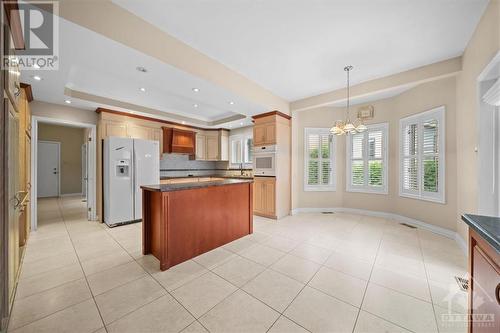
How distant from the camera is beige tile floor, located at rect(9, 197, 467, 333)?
5.02 feet

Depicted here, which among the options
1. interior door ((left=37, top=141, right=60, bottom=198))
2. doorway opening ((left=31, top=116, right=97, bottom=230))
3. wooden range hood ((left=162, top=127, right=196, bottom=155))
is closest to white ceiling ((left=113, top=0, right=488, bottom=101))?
wooden range hood ((left=162, top=127, right=196, bottom=155))

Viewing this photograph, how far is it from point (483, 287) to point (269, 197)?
3.69 metres

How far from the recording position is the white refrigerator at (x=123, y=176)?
3992 millimetres

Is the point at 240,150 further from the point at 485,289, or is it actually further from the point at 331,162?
the point at 485,289

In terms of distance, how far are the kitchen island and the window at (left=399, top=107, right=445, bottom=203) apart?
3.70 meters

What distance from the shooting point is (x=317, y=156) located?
5184 mm

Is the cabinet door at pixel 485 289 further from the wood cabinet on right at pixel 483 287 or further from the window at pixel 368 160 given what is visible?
the window at pixel 368 160

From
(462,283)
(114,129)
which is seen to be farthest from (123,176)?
(462,283)

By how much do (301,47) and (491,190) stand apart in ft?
9.47

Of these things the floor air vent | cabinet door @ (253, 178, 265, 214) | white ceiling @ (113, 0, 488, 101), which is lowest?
the floor air vent

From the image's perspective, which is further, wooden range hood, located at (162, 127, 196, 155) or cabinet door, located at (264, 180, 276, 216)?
wooden range hood, located at (162, 127, 196, 155)

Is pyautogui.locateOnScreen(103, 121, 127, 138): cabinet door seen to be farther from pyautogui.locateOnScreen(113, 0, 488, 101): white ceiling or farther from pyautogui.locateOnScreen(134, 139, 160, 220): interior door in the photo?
pyautogui.locateOnScreen(113, 0, 488, 101): white ceiling

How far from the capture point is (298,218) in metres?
4.55

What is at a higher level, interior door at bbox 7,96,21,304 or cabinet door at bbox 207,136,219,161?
cabinet door at bbox 207,136,219,161
